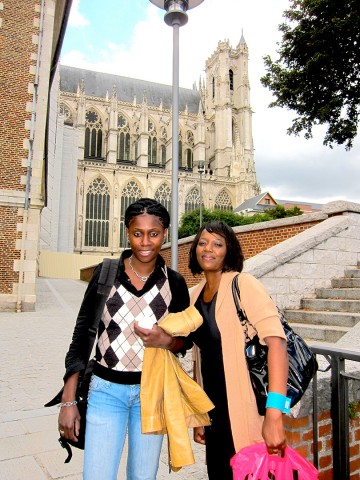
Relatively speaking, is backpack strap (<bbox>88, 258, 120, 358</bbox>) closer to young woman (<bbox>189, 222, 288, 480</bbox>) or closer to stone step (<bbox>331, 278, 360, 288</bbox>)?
young woman (<bbox>189, 222, 288, 480</bbox>)

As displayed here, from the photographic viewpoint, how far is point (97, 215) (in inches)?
1793

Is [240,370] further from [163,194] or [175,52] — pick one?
[163,194]

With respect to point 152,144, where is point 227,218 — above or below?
below

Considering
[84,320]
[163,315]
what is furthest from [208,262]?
[84,320]

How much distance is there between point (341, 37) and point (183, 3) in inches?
342

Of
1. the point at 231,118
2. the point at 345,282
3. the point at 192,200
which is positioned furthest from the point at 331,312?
the point at 231,118

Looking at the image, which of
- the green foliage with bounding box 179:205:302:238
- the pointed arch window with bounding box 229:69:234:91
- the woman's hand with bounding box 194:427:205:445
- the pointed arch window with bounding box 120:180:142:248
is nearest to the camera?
the woman's hand with bounding box 194:427:205:445

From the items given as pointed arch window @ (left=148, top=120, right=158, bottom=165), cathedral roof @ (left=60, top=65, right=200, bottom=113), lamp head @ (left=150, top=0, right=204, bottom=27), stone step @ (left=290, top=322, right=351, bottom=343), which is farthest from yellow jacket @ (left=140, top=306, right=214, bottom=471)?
cathedral roof @ (left=60, top=65, right=200, bottom=113)

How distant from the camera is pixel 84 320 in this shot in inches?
71.5

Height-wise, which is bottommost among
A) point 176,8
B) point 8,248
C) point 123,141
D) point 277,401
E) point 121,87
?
point 277,401

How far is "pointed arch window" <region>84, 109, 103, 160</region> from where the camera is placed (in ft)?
164

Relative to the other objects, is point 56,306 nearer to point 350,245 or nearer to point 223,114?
point 350,245

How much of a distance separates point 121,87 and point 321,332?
59314 mm

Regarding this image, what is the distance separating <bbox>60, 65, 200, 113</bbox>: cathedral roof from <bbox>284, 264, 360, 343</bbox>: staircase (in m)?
52.2
